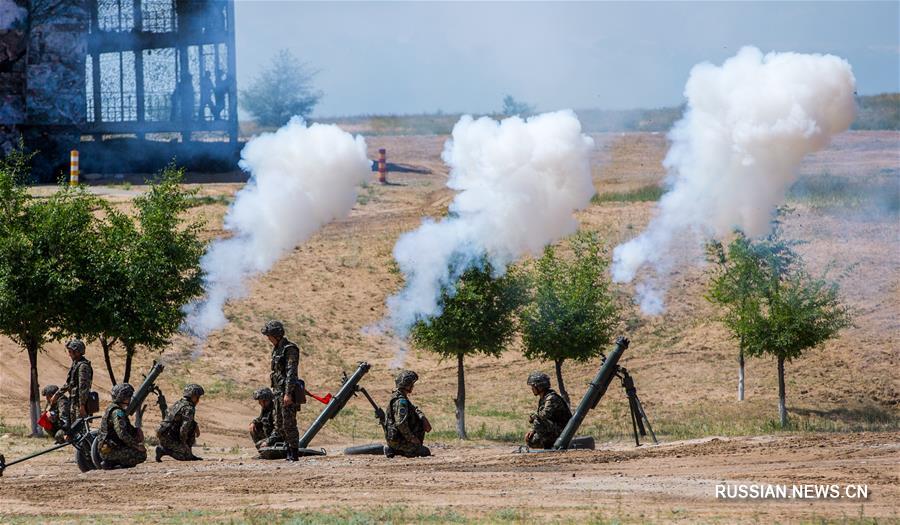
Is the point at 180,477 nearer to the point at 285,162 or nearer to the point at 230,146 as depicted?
the point at 285,162

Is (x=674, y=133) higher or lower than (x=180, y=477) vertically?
higher

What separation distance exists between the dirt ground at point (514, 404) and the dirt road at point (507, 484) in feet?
0.20

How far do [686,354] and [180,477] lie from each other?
2334 centimetres

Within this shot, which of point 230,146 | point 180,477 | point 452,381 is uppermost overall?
point 230,146

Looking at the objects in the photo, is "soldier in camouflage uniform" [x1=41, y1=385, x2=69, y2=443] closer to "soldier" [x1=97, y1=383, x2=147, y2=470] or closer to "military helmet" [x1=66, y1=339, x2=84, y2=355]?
"military helmet" [x1=66, y1=339, x2=84, y2=355]

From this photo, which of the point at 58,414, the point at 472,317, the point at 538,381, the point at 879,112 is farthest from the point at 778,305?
the point at 879,112

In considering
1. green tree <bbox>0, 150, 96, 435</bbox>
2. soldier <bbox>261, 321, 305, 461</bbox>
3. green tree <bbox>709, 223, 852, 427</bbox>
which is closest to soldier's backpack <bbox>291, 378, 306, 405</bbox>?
soldier <bbox>261, 321, 305, 461</bbox>

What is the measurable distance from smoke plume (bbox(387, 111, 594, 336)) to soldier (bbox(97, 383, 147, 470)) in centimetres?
1017

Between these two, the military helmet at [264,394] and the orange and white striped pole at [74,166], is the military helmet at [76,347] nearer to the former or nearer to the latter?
the military helmet at [264,394]

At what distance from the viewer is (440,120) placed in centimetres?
10019

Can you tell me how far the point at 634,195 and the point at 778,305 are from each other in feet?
63.9

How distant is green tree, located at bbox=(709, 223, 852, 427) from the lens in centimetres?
3350

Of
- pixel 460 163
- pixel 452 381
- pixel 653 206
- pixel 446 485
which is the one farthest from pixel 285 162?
pixel 653 206

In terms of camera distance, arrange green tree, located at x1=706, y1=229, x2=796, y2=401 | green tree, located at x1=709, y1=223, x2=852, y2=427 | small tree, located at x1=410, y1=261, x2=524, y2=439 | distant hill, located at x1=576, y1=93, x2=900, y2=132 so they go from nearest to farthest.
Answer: small tree, located at x1=410, y1=261, x2=524, y2=439 < green tree, located at x1=709, y1=223, x2=852, y2=427 < green tree, located at x1=706, y1=229, x2=796, y2=401 < distant hill, located at x1=576, y1=93, x2=900, y2=132
